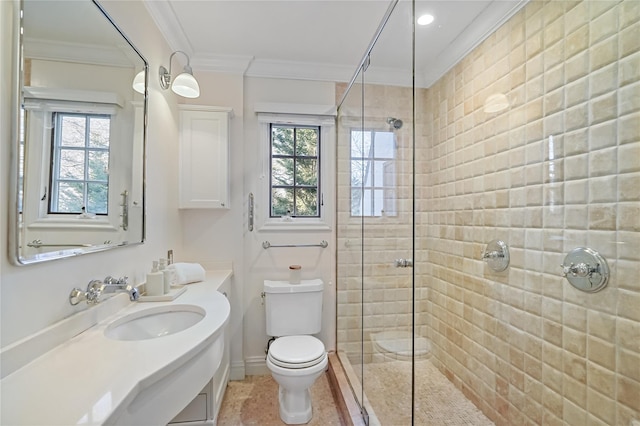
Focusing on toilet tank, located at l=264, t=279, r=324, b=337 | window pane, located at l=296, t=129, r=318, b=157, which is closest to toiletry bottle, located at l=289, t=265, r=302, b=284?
toilet tank, located at l=264, t=279, r=324, b=337

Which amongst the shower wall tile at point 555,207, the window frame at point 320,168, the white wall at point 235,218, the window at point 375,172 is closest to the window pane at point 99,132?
the white wall at point 235,218

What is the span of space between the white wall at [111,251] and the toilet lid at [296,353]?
2.86ft

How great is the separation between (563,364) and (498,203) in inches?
33.1

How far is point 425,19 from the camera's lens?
5.87 ft

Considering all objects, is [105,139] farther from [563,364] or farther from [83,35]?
[563,364]

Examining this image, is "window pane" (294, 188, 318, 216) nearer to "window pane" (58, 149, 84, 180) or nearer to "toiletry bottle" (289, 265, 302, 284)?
"toiletry bottle" (289, 265, 302, 284)

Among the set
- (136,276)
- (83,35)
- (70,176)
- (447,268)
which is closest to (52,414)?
(70,176)

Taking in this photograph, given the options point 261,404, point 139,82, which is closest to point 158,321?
point 261,404

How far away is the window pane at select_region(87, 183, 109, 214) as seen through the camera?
3.73ft

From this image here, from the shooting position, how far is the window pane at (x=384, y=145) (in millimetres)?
2081

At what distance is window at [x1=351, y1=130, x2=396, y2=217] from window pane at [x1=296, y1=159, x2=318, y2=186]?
1.24 feet

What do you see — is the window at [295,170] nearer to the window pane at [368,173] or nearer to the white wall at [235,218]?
the white wall at [235,218]

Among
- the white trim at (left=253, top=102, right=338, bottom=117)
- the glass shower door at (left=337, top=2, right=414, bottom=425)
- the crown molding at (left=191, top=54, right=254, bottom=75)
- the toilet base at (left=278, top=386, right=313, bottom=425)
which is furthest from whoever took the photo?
the white trim at (left=253, top=102, right=338, bottom=117)

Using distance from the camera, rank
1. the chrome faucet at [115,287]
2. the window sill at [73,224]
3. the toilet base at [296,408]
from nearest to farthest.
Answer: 1. the window sill at [73,224]
2. the chrome faucet at [115,287]
3. the toilet base at [296,408]
